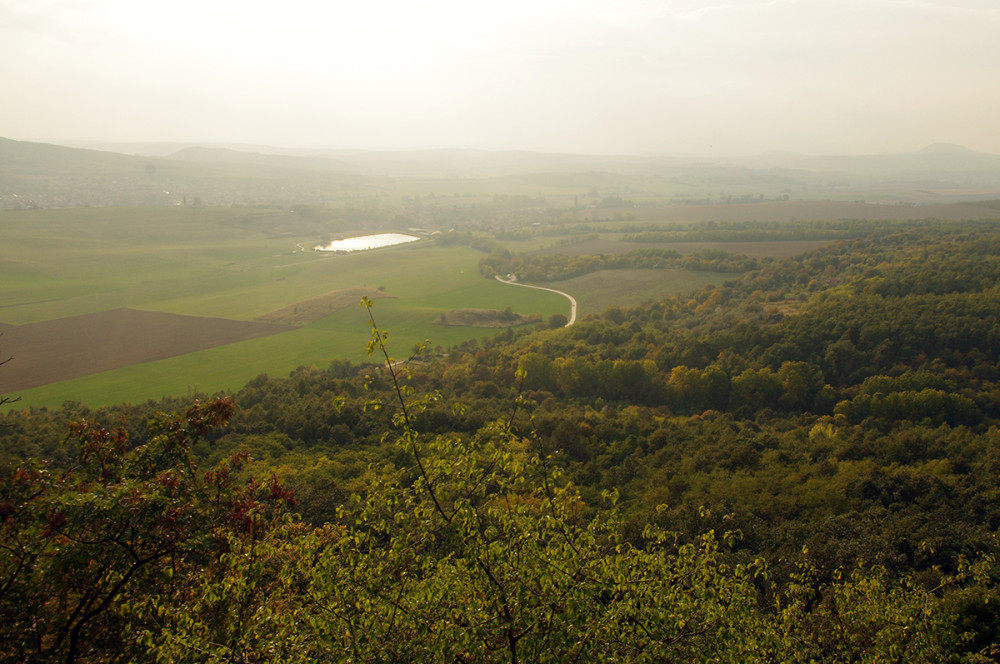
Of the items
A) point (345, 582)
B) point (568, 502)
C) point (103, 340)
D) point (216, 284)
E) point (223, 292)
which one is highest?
point (568, 502)

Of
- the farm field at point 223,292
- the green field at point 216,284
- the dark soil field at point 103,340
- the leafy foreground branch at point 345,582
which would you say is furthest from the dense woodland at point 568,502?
the dark soil field at point 103,340

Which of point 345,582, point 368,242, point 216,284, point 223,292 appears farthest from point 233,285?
point 345,582

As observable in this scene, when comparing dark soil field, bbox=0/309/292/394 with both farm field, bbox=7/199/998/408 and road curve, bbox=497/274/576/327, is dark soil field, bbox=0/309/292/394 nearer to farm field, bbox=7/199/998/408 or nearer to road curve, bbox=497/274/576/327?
farm field, bbox=7/199/998/408

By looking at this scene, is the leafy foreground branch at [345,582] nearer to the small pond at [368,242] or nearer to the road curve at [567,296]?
the road curve at [567,296]

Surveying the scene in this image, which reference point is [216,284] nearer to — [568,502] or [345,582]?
[345,582]

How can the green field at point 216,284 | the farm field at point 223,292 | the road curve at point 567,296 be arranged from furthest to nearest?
the road curve at point 567,296, the green field at point 216,284, the farm field at point 223,292

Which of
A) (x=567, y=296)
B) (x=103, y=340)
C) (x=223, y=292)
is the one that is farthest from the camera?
(x=223, y=292)
